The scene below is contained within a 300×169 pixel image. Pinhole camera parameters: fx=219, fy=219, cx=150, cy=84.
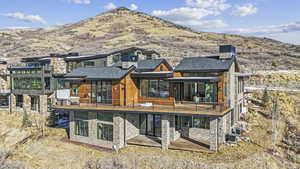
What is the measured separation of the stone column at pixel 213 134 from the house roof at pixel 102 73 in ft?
29.6

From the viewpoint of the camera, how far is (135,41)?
76.9 meters

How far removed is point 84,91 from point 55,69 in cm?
1089

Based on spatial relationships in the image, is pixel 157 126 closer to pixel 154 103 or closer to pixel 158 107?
pixel 154 103

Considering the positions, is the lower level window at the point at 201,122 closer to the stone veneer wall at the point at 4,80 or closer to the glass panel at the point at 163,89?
the glass panel at the point at 163,89

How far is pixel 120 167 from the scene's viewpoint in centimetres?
1789

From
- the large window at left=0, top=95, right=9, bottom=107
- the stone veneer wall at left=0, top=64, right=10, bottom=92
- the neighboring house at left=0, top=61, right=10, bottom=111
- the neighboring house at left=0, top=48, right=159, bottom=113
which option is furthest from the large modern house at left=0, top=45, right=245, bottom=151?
the stone veneer wall at left=0, top=64, right=10, bottom=92

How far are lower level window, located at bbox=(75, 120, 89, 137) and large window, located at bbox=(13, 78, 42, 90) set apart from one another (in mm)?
11621

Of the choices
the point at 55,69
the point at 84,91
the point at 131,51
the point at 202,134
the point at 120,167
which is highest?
the point at 131,51

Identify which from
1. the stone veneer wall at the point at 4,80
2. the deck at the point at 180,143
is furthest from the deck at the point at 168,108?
the stone veneer wall at the point at 4,80

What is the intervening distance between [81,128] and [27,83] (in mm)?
15137

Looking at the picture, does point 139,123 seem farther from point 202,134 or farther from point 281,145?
point 281,145

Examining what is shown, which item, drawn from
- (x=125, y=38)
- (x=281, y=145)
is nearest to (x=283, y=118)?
(x=281, y=145)

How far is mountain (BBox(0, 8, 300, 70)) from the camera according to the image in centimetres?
6125

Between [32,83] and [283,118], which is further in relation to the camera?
[32,83]
